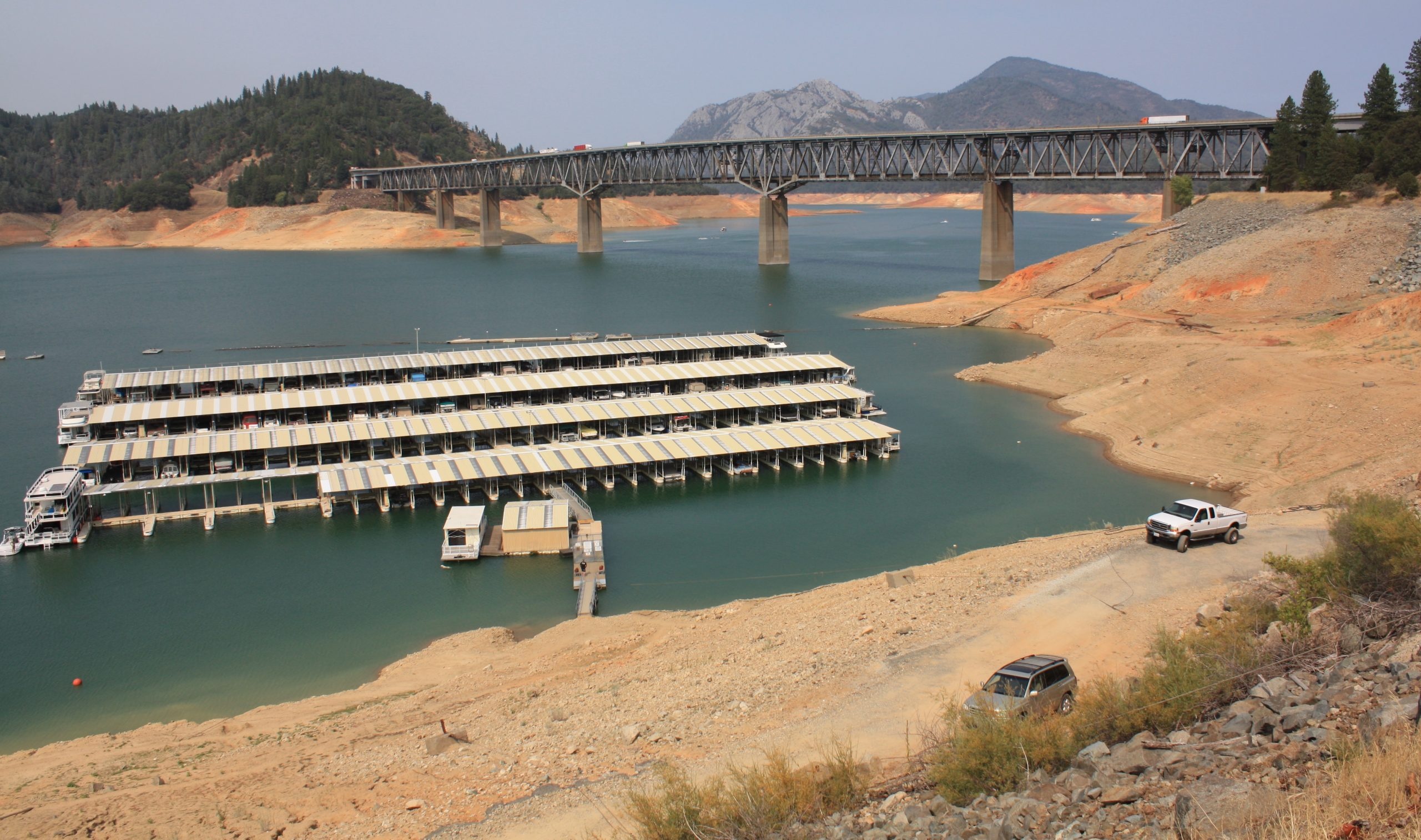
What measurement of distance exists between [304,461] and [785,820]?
43.6 metres

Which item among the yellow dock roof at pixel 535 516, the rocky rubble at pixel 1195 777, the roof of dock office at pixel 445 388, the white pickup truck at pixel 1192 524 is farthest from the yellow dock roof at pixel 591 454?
the rocky rubble at pixel 1195 777

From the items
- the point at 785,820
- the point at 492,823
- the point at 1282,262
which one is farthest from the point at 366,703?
the point at 1282,262

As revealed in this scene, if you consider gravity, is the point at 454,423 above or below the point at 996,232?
below

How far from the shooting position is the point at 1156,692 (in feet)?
58.2

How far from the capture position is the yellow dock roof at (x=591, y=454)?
49125 mm

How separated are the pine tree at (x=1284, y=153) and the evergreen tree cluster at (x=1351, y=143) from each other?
2.1 inches

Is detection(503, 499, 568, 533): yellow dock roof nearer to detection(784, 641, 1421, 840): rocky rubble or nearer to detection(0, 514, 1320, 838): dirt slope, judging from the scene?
detection(0, 514, 1320, 838): dirt slope

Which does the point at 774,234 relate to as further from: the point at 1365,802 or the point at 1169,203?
the point at 1365,802

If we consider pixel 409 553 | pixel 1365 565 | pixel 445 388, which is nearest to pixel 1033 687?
pixel 1365 565

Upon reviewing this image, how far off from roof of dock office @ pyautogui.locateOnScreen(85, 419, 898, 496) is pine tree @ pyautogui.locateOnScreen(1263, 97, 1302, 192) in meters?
66.6

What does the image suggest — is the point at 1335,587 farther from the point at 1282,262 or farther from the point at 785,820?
the point at 1282,262

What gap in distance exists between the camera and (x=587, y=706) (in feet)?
83.2

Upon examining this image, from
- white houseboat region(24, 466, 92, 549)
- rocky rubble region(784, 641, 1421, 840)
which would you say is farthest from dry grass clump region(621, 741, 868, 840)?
white houseboat region(24, 466, 92, 549)

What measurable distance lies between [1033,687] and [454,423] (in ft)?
131
